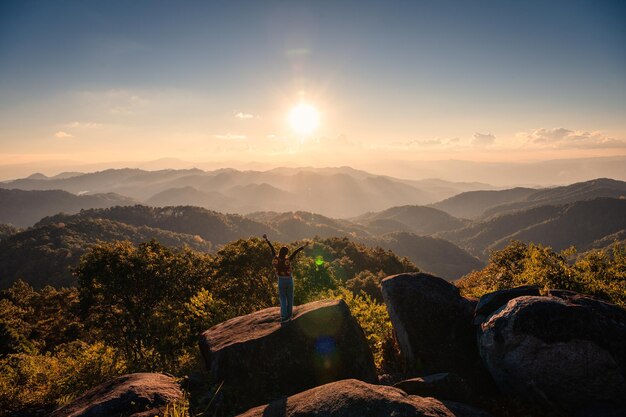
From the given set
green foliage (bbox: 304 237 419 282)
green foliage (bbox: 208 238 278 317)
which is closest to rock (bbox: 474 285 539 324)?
green foliage (bbox: 208 238 278 317)

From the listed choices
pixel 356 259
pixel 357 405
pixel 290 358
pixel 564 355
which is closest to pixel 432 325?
pixel 564 355


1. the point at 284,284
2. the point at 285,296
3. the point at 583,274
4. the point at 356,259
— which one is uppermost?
the point at 284,284

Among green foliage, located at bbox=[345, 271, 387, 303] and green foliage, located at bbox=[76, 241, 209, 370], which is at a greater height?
green foliage, located at bbox=[76, 241, 209, 370]

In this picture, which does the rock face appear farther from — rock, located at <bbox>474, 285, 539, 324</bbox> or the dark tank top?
the dark tank top

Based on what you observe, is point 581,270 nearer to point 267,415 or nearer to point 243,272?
point 267,415

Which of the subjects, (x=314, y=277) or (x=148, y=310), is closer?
(x=148, y=310)

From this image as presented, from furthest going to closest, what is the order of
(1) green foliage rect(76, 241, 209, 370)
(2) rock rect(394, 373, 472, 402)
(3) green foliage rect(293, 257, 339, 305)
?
(3) green foliage rect(293, 257, 339, 305), (1) green foliage rect(76, 241, 209, 370), (2) rock rect(394, 373, 472, 402)

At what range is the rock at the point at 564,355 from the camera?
32.5 ft

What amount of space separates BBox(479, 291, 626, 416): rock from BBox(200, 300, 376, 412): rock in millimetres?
5125

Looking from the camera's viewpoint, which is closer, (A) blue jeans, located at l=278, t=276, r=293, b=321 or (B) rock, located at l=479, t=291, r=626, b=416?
(B) rock, located at l=479, t=291, r=626, b=416

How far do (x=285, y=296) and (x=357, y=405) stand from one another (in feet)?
22.2

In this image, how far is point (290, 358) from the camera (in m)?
12.5

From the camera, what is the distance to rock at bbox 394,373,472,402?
1056cm

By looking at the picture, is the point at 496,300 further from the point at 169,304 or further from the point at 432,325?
the point at 169,304
